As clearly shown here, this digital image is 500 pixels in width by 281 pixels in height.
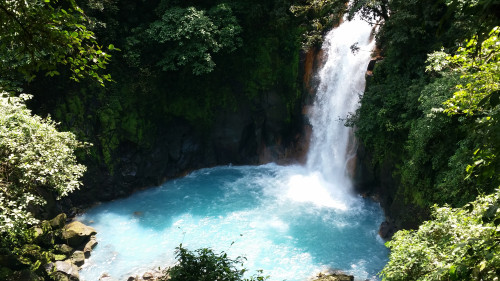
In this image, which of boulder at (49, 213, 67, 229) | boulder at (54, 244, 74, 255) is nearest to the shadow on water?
boulder at (49, 213, 67, 229)

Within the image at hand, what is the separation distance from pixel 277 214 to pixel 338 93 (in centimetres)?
713

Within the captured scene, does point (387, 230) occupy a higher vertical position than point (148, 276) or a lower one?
higher

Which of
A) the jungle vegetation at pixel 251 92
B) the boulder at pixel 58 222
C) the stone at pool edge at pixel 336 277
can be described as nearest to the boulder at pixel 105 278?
the jungle vegetation at pixel 251 92

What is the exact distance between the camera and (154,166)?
1891 centimetres

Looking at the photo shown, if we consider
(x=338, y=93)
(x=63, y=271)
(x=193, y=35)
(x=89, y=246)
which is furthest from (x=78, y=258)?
(x=338, y=93)

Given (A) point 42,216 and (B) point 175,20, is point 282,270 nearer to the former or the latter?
(A) point 42,216

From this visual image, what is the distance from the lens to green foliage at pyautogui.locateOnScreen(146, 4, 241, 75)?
1670 cm

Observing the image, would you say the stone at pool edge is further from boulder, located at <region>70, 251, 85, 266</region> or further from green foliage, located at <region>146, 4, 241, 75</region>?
green foliage, located at <region>146, 4, 241, 75</region>

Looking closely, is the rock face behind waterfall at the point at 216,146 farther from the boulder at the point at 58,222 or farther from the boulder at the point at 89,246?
the boulder at the point at 58,222

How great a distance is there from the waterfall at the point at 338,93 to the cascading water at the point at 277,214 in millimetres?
55

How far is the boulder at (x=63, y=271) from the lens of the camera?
11.7 m

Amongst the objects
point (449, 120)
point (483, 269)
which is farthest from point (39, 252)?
point (449, 120)

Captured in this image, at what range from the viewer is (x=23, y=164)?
967 centimetres

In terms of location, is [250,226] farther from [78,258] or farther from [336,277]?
[78,258]
